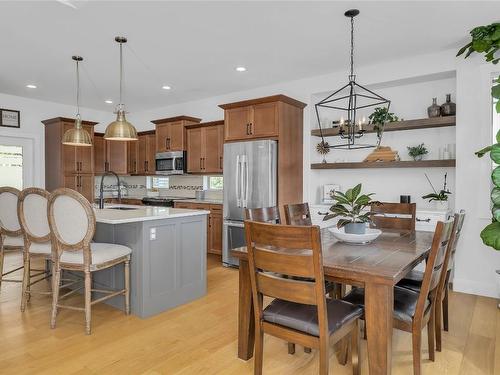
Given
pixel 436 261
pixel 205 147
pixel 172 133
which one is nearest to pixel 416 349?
pixel 436 261

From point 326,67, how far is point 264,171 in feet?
5.16

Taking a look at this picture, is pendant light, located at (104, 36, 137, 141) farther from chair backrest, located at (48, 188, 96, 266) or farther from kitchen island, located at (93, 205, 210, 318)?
chair backrest, located at (48, 188, 96, 266)

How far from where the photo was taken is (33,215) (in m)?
3.02

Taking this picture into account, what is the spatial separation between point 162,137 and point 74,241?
12.8 ft

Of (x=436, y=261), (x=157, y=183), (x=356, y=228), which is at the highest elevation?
(x=157, y=183)

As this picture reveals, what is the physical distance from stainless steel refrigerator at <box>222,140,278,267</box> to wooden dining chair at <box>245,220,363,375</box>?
8.49 ft

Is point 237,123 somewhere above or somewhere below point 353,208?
above

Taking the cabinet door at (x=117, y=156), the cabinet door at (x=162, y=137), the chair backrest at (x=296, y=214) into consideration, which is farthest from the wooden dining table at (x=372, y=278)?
the cabinet door at (x=117, y=156)

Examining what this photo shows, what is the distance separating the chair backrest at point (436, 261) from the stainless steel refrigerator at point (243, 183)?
262 cm

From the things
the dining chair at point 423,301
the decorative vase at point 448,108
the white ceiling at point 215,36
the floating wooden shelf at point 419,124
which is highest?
the white ceiling at point 215,36

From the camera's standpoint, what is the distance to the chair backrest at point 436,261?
70.0 inches

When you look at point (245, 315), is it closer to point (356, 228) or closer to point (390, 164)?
point (356, 228)

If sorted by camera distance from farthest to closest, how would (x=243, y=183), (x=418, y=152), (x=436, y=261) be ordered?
(x=243, y=183)
(x=418, y=152)
(x=436, y=261)

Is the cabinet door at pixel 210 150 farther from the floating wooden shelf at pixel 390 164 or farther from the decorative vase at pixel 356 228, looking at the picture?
the decorative vase at pixel 356 228
